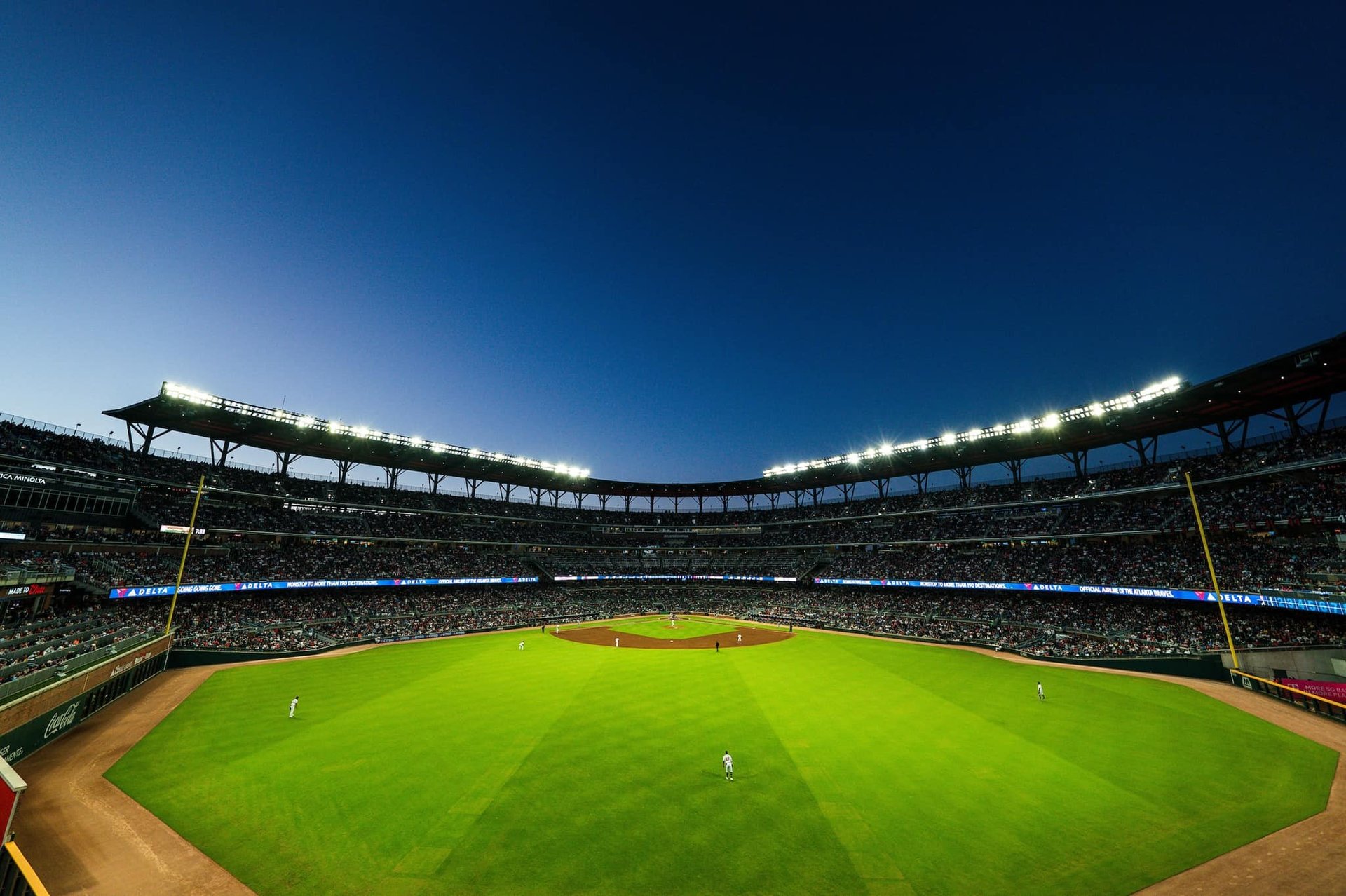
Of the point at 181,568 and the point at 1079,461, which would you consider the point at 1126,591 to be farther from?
the point at 181,568

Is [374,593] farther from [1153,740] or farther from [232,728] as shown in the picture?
[1153,740]

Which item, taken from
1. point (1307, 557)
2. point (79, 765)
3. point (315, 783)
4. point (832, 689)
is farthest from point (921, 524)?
point (79, 765)

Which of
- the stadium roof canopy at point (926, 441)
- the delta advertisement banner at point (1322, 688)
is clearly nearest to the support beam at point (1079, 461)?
the stadium roof canopy at point (926, 441)

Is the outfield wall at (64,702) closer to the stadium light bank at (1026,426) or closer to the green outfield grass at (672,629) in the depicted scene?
the green outfield grass at (672,629)

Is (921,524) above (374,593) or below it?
above

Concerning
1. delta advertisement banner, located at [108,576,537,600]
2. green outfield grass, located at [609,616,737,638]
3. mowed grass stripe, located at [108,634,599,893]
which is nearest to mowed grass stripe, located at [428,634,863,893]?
mowed grass stripe, located at [108,634,599,893]

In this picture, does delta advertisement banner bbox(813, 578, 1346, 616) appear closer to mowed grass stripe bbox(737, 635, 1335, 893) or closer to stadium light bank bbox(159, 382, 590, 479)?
mowed grass stripe bbox(737, 635, 1335, 893)
